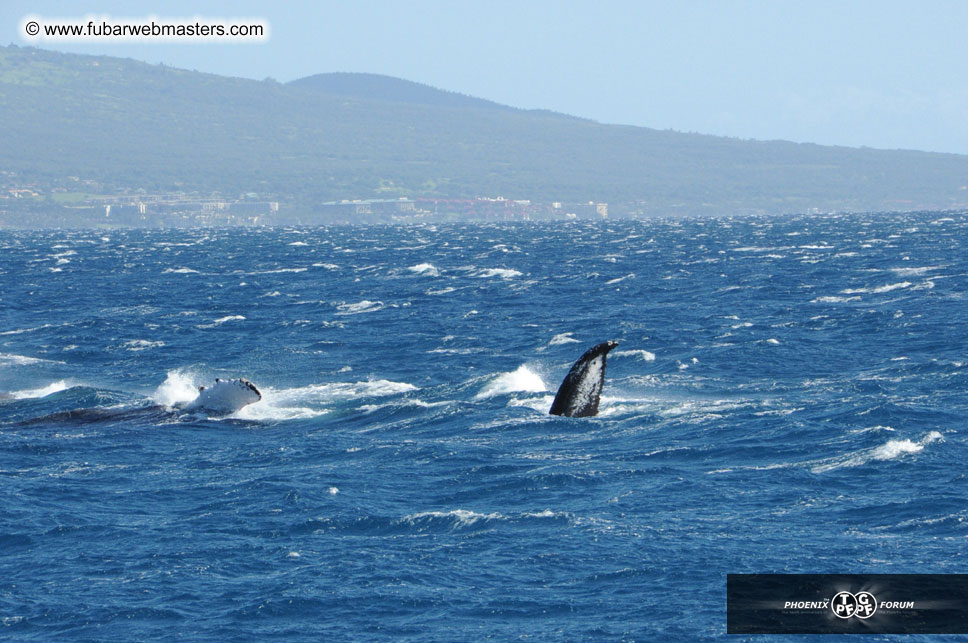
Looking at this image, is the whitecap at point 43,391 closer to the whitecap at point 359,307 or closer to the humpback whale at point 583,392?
the humpback whale at point 583,392

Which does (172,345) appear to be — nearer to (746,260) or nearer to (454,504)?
(454,504)

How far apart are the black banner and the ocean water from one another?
54cm

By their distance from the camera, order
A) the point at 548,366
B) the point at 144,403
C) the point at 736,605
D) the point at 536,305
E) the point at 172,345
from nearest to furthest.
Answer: the point at 736,605 < the point at 144,403 < the point at 548,366 < the point at 172,345 < the point at 536,305

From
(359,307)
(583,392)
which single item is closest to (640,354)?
(583,392)

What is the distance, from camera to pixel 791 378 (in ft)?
158

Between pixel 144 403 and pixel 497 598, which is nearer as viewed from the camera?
pixel 497 598

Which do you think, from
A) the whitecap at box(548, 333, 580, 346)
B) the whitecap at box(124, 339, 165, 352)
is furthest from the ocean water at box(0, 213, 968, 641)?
the whitecap at box(124, 339, 165, 352)

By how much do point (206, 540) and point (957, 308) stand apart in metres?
49.7

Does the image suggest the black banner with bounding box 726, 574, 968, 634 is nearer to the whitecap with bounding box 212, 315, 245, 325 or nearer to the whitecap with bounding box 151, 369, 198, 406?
the whitecap with bounding box 151, 369, 198, 406

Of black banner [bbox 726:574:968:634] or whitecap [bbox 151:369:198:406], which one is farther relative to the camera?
whitecap [bbox 151:369:198:406]

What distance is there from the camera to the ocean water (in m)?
24.0

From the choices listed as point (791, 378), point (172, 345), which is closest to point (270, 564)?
point (791, 378)

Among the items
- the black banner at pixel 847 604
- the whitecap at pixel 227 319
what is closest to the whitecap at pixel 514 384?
the black banner at pixel 847 604

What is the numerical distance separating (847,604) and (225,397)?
25.9 metres
